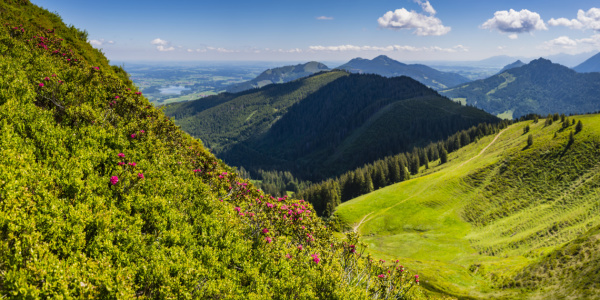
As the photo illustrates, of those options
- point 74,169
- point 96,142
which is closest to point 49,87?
point 96,142

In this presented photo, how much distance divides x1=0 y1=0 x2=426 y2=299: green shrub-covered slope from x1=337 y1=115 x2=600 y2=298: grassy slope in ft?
142

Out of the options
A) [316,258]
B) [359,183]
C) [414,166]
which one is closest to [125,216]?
[316,258]

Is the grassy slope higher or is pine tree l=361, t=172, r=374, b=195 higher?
the grassy slope

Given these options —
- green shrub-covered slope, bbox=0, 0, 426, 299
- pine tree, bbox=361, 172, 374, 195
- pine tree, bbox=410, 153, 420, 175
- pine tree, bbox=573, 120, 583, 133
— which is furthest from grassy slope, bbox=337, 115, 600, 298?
pine tree, bbox=410, 153, 420, 175

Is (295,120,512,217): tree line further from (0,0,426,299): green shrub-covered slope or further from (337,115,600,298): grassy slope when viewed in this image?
(0,0,426,299): green shrub-covered slope

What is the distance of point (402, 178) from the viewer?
6993 inches

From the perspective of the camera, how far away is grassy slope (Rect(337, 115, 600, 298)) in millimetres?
67875

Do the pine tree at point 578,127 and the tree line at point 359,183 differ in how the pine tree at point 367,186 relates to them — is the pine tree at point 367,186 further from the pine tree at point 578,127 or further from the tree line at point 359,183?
the pine tree at point 578,127

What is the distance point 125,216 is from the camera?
14.3 metres

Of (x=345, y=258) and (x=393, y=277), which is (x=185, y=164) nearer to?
(x=345, y=258)

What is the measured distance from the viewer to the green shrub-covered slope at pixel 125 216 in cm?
1056

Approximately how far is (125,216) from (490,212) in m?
119

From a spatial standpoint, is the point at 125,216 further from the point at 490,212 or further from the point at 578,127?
the point at 578,127

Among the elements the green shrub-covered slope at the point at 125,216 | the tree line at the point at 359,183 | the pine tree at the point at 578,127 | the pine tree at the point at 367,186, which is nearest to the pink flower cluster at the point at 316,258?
the green shrub-covered slope at the point at 125,216
